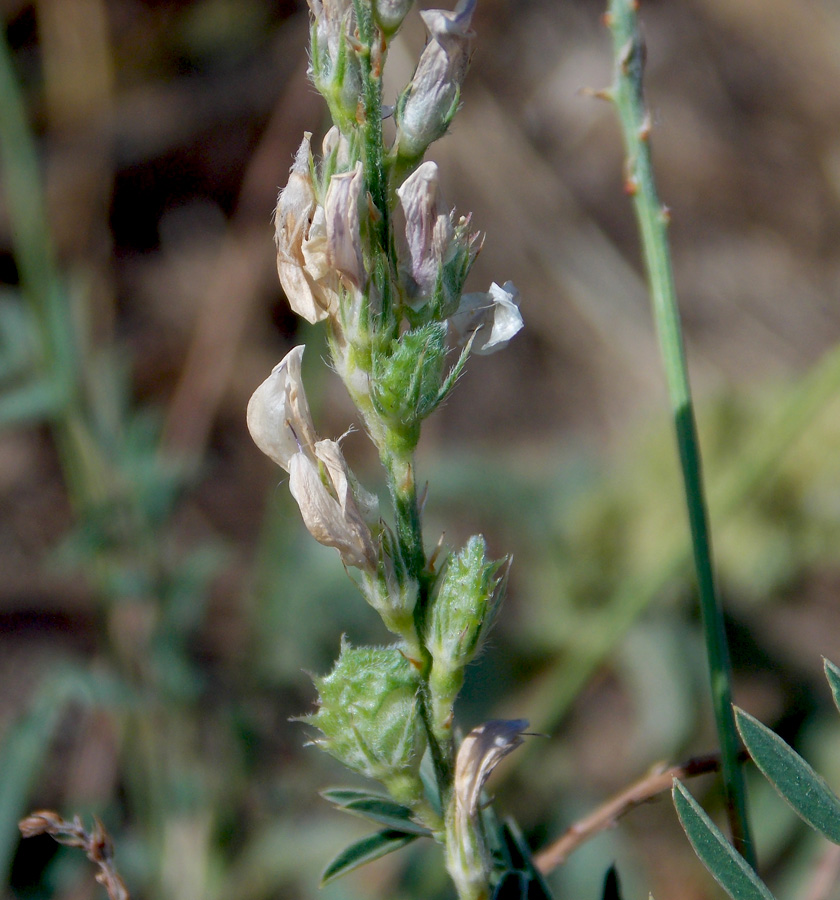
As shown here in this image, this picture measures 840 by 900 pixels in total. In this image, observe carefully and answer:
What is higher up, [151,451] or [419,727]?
[151,451]

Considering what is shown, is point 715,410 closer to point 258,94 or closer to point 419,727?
point 419,727

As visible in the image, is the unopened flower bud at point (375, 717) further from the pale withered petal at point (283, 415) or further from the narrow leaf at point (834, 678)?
the narrow leaf at point (834, 678)

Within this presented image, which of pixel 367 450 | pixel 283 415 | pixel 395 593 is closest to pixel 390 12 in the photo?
pixel 283 415

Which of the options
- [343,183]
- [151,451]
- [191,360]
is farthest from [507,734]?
[191,360]

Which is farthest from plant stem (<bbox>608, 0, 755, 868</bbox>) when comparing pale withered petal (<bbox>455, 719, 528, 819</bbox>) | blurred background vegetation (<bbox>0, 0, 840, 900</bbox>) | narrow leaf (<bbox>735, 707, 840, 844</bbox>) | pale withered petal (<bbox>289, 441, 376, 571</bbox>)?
blurred background vegetation (<bbox>0, 0, 840, 900</bbox>)

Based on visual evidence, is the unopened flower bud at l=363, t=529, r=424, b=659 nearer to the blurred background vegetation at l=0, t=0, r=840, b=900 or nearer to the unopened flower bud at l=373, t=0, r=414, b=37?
the unopened flower bud at l=373, t=0, r=414, b=37

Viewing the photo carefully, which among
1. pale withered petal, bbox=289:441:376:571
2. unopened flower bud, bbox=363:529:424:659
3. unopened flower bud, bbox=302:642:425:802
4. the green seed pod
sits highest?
the green seed pod
